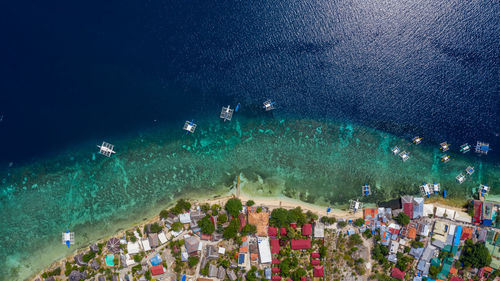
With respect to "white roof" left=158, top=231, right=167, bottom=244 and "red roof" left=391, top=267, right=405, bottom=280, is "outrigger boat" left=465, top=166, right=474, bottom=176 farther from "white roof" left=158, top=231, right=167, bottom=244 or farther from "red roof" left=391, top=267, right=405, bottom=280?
"white roof" left=158, top=231, right=167, bottom=244

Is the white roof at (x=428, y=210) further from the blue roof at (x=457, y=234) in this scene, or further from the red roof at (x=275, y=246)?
the red roof at (x=275, y=246)

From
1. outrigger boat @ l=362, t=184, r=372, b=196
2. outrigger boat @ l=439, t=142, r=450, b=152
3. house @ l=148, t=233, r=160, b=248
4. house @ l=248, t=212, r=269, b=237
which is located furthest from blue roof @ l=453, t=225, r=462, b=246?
house @ l=148, t=233, r=160, b=248

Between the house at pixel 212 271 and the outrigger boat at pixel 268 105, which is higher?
the outrigger boat at pixel 268 105

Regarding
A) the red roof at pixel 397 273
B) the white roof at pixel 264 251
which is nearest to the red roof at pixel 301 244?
the white roof at pixel 264 251

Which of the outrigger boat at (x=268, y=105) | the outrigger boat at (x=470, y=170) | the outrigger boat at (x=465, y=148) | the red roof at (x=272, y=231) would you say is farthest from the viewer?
the outrigger boat at (x=465, y=148)

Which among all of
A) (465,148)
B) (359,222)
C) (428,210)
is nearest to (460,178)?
(465,148)

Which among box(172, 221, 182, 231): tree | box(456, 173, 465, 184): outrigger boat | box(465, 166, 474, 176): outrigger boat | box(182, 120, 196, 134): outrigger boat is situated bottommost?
box(172, 221, 182, 231): tree

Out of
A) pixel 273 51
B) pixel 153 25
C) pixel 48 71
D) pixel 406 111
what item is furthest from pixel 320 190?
pixel 48 71
